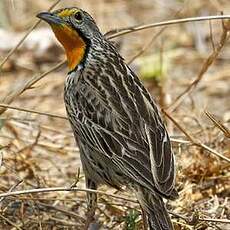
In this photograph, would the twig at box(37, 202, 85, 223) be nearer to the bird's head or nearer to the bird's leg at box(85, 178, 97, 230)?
the bird's leg at box(85, 178, 97, 230)

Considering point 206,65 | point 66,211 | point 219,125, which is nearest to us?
point 219,125

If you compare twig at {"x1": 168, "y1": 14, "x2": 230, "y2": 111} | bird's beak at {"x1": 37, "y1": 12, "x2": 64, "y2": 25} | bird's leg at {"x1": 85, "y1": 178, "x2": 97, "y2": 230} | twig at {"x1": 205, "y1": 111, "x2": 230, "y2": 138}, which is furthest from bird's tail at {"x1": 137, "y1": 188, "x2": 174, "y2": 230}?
twig at {"x1": 168, "y1": 14, "x2": 230, "y2": 111}

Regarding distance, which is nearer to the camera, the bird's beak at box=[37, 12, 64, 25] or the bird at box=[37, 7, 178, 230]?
the bird at box=[37, 7, 178, 230]

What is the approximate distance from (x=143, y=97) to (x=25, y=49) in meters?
3.44

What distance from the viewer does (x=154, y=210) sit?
178 inches

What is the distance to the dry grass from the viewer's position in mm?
5293

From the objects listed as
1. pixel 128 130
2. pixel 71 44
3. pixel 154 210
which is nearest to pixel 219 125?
pixel 128 130

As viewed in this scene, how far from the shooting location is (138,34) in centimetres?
881

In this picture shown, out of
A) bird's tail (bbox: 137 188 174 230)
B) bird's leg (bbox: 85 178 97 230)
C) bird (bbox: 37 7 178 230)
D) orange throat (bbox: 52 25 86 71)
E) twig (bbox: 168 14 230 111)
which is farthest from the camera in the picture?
twig (bbox: 168 14 230 111)

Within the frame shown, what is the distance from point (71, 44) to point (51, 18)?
188 millimetres

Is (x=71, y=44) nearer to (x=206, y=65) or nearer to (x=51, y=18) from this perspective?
(x=51, y=18)

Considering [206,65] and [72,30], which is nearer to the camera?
[72,30]

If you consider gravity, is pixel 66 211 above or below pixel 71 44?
below

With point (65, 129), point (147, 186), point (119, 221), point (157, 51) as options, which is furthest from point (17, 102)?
point (147, 186)
